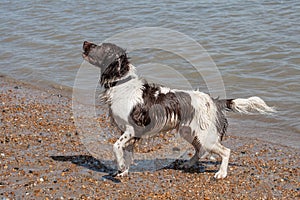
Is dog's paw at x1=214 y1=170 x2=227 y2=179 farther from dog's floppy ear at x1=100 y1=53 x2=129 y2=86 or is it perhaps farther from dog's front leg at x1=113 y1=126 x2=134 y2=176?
dog's floppy ear at x1=100 y1=53 x2=129 y2=86

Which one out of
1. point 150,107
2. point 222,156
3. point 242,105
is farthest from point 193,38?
point 150,107

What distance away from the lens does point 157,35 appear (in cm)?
1360

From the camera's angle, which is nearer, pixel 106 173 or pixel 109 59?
pixel 109 59

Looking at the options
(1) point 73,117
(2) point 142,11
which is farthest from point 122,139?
(2) point 142,11

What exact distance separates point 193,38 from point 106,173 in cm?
758

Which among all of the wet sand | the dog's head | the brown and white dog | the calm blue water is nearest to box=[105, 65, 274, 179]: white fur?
the brown and white dog

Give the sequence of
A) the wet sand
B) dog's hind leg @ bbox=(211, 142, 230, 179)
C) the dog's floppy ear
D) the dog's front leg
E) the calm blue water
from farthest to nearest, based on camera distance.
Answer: the calm blue water < dog's hind leg @ bbox=(211, 142, 230, 179) < the dog's front leg < the dog's floppy ear < the wet sand

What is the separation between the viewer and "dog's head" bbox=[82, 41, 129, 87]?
19.4ft

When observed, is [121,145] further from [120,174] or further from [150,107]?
[150,107]

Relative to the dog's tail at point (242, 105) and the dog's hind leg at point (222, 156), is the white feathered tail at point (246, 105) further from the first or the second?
the dog's hind leg at point (222, 156)

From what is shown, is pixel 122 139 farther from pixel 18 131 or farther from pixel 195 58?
pixel 195 58

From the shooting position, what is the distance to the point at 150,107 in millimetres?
5945

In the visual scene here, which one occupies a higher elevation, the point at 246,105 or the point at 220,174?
the point at 246,105

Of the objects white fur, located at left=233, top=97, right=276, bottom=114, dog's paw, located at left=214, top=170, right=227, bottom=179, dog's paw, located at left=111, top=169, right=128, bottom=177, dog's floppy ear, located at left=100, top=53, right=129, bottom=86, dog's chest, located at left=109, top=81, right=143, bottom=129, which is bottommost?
dog's paw, located at left=214, top=170, right=227, bottom=179
